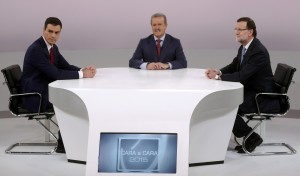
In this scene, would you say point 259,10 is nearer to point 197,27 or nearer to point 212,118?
point 197,27

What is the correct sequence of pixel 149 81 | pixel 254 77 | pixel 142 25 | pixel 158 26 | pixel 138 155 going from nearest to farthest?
pixel 138 155
pixel 149 81
pixel 254 77
pixel 158 26
pixel 142 25

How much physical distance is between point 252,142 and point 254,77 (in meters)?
0.61

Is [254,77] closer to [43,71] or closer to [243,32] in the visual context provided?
[243,32]

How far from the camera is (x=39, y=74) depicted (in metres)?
6.80

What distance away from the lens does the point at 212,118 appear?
603 cm

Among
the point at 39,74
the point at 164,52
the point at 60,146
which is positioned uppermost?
the point at 164,52

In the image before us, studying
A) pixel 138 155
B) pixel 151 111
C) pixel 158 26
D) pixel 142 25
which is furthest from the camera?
pixel 142 25

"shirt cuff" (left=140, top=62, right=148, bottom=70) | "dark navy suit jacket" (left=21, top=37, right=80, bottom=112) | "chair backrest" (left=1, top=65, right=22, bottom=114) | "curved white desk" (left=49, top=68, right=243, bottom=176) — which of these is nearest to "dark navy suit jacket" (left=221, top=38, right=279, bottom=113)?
"curved white desk" (left=49, top=68, right=243, bottom=176)

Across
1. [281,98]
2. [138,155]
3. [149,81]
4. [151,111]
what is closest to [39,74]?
[149,81]

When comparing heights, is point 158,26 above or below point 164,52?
above

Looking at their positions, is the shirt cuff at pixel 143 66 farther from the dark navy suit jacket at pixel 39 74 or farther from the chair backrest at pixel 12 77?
the chair backrest at pixel 12 77

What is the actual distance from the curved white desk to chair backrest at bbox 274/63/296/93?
63 cm

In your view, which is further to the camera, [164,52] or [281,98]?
[164,52]

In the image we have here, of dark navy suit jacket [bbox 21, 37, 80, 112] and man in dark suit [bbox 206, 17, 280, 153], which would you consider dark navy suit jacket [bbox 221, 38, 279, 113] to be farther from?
dark navy suit jacket [bbox 21, 37, 80, 112]
